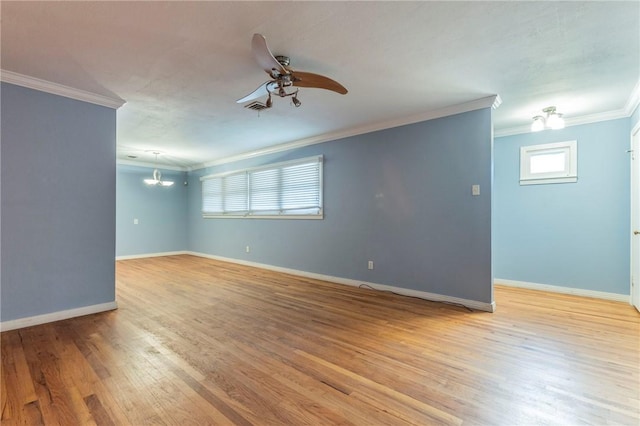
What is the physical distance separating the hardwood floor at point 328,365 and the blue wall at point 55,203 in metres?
Answer: 0.37

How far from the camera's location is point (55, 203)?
10.1 ft

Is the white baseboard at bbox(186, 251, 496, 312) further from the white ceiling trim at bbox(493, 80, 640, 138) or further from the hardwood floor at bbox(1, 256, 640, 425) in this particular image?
the white ceiling trim at bbox(493, 80, 640, 138)

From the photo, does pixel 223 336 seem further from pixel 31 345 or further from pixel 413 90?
pixel 413 90

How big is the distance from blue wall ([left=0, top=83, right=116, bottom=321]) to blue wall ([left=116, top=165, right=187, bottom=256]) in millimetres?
4321

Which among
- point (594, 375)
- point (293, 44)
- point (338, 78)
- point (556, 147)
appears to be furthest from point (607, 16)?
point (556, 147)

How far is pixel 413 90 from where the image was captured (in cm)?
316

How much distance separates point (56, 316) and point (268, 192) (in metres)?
3.71

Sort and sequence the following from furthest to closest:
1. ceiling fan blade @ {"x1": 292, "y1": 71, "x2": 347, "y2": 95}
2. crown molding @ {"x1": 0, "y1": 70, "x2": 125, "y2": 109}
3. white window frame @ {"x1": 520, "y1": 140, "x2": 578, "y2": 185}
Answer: white window frame @ {"x1": 520, "y1": 140, "x2": 578, "y2": 185} → crown molding @ {"x1": 0, "y1": 70, "x2": 125, "y2": 109} → ceiling fan blade @ {"x1": 292, "y1": 71, "x2": 347, "y2": 95}

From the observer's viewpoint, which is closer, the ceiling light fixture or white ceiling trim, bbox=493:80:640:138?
white ceiling trim, bbox=493:80:640:138

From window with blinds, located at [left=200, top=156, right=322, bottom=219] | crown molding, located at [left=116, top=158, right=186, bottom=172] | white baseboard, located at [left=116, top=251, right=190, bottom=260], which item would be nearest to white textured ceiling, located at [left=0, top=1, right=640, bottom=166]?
window with blinds, located at [left=200, top=156, right=322, bottom=219]

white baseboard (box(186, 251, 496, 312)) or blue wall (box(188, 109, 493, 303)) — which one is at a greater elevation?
blue wall (box(188, 109, 493, 303))

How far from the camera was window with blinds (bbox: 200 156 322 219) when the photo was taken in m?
5.23

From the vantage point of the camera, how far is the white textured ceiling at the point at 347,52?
1.92m

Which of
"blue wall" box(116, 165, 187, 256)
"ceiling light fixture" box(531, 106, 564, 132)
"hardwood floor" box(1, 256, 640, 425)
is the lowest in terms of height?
"hardwood floor" box(1, 256, 640, 425)
